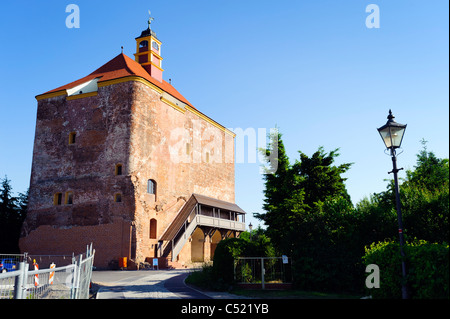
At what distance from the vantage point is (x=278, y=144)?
71.7ft

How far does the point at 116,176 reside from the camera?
30359mm

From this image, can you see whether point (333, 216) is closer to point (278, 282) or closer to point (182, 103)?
point (278, 282)

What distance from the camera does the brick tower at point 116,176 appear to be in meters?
29.8

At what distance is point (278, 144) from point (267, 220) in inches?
181

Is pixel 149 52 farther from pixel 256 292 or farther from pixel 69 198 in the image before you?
pixel 256 292

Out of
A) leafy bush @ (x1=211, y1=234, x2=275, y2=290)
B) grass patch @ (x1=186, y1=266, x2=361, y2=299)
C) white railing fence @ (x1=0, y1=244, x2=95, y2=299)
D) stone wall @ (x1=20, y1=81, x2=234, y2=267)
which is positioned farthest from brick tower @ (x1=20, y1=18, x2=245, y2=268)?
white railing fence @ (x1=0, y1=244, x2=95, y2=299)

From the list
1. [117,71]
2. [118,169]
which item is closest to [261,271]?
[118,169]

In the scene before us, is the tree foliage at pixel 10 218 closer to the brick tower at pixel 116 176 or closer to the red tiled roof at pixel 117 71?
the brick tower at pixel 116 176

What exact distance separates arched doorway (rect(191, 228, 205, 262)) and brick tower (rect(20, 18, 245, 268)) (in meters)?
0.09

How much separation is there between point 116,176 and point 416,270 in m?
25.8

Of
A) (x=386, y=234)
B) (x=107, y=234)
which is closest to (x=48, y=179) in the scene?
(x=107, y=234)

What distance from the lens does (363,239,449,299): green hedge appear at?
756cm

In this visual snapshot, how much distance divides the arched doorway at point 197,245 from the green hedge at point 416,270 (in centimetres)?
2714

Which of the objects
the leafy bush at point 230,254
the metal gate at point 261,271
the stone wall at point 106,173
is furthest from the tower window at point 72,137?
the metal gate at point 261,271
